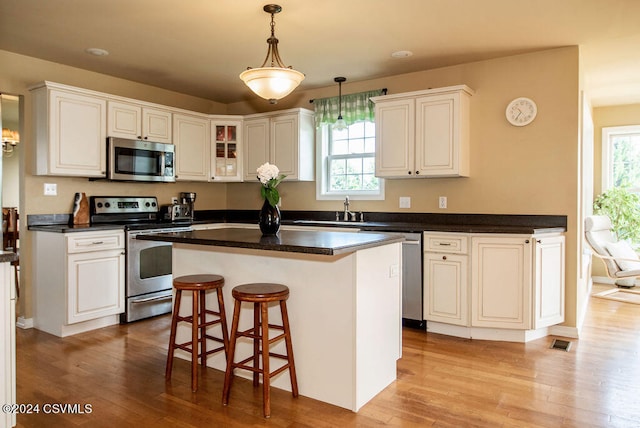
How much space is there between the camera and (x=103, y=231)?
381 centimetres

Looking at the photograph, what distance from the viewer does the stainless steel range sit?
400 cm

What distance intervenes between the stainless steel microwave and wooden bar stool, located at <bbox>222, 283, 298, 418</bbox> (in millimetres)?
2383

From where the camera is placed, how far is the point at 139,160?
14.3 ft

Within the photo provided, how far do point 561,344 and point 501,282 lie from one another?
0.66m

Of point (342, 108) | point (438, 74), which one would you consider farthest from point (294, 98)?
point (438, 74)

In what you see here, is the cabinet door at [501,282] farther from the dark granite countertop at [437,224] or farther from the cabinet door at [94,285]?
the cabinet door at [94,285]

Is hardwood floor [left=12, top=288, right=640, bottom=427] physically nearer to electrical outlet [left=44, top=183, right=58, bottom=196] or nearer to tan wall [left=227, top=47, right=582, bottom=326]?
tan wall [left=227, top=47, right=582, bottom=326]

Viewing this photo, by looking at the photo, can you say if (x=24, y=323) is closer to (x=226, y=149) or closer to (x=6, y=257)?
(x=6, y=257)

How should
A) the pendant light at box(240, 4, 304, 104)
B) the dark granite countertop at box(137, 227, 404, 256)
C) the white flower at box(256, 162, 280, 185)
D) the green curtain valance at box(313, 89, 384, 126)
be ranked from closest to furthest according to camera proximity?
the dark granite countertop at box(137, 227, 404, 256) → the pendant light at box(240, 4, 304, 104) → the white flower at box(256, 162, 280, 185) → the green curtain valance at box(313, 89, 384, 126)

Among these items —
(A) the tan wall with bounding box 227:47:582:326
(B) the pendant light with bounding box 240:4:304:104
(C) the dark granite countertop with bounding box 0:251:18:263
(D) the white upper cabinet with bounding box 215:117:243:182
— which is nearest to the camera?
(C) the dark granite countertop with bounding box 0:251:18:263

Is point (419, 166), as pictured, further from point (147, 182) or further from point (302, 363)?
point (147, 182)

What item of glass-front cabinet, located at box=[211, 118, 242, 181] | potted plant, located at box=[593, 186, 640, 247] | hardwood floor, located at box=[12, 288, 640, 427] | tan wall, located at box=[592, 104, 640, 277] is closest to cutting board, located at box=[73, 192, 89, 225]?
hardwood floor, located at box=[12, 288, 640, 427]

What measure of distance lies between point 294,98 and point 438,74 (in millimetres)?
1725

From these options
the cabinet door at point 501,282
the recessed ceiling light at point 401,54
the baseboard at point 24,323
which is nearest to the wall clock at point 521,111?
the recessed ceiling light at point 401,54
